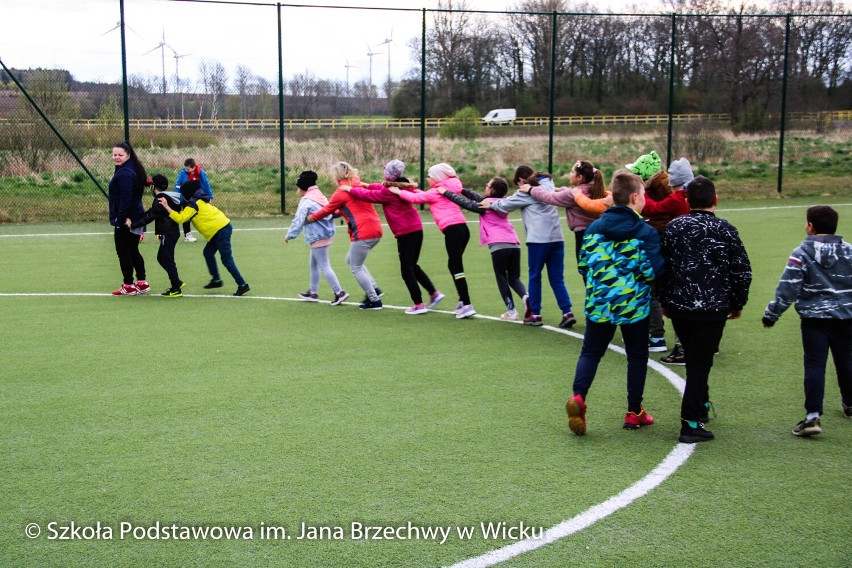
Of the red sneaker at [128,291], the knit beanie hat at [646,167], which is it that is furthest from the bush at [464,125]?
the knit beanie hat at [646,167]

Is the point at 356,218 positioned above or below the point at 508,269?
above

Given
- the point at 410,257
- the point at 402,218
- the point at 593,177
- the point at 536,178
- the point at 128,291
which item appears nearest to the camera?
the point at 593,177

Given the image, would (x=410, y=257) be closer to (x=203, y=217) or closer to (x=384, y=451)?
(x=203, y=217)

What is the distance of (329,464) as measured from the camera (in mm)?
5523

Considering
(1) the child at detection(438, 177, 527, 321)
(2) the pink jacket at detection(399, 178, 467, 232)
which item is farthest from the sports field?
(2) the pink jacket at detection(399, 178, 467, 232)

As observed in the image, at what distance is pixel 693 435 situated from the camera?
19.5 feet

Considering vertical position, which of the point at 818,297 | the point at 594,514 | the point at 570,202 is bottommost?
the point at 594,514

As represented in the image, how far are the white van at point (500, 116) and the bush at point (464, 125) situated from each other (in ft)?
3.35

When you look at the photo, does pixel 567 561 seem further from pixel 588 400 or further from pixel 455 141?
pixel 455 141

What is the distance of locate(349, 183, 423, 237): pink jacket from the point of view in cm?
1012

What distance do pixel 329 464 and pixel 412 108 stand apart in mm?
19519

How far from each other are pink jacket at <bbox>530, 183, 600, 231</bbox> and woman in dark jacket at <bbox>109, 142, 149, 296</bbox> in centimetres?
546

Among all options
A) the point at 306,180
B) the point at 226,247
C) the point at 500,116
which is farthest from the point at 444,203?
the point at 500,116

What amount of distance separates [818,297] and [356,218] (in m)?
5.80
